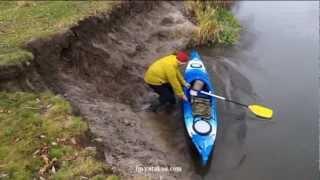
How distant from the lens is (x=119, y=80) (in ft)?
46.6

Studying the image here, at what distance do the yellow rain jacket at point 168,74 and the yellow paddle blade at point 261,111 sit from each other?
78.0 inches

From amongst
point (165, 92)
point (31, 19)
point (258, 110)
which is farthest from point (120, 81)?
point (258, 110)

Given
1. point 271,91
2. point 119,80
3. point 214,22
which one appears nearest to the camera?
point 119,80

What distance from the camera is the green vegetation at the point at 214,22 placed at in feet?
58.1

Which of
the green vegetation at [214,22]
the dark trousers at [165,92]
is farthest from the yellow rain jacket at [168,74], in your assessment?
the green vegetation at [214,22]

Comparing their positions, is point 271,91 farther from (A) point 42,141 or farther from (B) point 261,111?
(A) point 42,141

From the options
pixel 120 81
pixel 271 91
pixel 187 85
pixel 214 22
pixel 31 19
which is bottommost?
pixel 271 91

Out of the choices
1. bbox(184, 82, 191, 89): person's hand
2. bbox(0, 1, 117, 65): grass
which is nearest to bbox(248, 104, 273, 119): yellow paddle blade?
bbox(184, 82, 191, 89): person's hand

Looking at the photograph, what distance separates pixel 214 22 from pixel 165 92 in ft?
19.6

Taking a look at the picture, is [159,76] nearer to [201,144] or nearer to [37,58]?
[201,144]

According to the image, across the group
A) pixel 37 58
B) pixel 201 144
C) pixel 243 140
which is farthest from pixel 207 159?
pixel 37 58

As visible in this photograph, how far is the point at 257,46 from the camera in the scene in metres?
18.1

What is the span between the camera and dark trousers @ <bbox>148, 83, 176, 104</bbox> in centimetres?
1285

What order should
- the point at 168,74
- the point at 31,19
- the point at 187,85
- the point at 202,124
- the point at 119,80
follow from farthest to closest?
the point at 119,80 < the point at 31,19 < the point at 187,85 < the point at 168,74 < the point at 202,124
